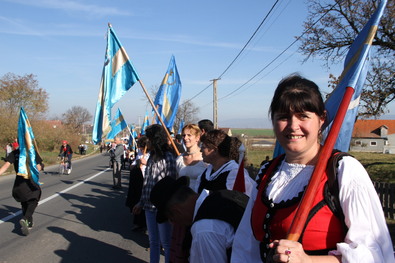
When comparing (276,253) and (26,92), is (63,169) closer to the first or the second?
(276,253)

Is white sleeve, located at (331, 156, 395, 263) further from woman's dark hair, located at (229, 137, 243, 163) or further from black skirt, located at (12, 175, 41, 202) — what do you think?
black skirt, located at (12, 175, 41, 202)

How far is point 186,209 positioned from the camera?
2.26 m

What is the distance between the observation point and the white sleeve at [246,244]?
1662 mm

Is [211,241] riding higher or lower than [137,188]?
higher

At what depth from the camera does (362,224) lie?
4.10ft

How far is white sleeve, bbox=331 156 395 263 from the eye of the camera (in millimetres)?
1230

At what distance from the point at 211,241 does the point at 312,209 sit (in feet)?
2.29

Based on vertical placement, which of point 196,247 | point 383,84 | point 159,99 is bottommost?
point 196,247

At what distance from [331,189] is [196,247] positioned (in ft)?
2.76

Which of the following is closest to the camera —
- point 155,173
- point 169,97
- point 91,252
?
point 155,173

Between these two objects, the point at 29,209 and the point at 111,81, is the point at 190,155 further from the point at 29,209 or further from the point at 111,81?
the point at 29,209

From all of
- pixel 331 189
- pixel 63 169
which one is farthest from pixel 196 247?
pixel 63 169

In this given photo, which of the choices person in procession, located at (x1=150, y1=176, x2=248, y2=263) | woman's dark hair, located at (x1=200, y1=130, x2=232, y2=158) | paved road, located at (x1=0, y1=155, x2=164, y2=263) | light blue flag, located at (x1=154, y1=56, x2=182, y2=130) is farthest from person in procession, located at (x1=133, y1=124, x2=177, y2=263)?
light blue flag, located at (x1=154, y1=56, x2=182, y2=130)

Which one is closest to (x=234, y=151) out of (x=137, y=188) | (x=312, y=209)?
(x=312, y=209)
